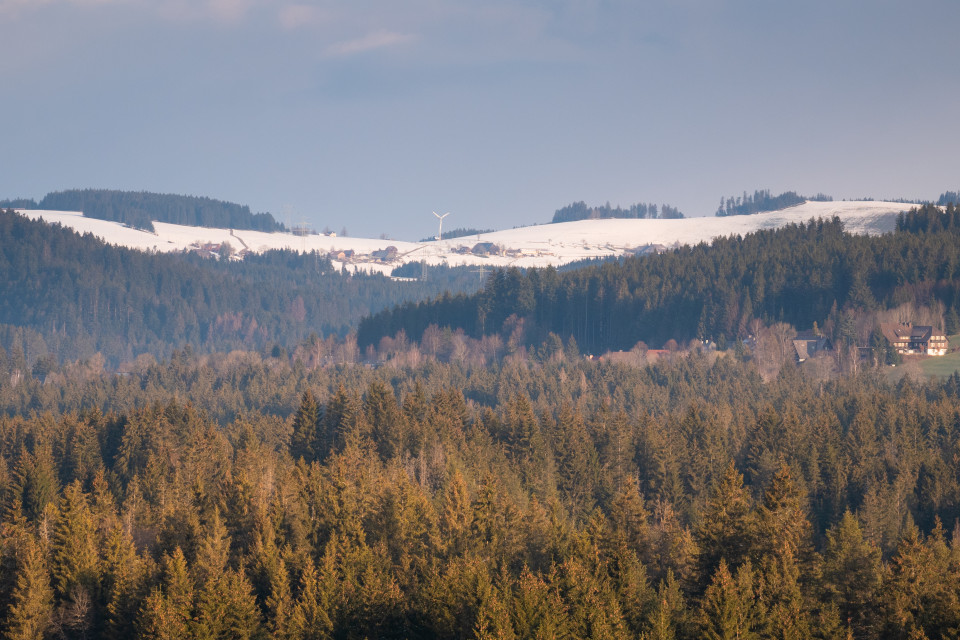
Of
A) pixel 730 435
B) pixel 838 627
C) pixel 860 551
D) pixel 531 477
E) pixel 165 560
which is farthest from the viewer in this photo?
pixel 730 435

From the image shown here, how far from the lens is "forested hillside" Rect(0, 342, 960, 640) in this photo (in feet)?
201

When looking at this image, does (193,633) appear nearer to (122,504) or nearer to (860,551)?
(860,551)

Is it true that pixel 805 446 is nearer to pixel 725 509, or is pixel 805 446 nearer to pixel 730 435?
pixel 730 435

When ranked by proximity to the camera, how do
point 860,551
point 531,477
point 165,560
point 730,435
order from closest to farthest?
point 860,551, point 165,560, point 531,477, point 730,435

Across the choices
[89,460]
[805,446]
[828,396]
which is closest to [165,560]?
[89,460]

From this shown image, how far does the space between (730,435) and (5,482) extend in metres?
73.1

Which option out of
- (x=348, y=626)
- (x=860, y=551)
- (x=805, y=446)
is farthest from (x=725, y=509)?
(x=805, y=446)

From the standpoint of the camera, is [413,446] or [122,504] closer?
[122,504]

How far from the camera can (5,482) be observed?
110m

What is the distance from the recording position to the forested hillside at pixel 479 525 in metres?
61.2

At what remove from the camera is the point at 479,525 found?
80.4m

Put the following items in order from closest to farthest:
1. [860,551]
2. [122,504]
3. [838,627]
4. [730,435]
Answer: [838,627] → [860,551] → [122,504] → [730,435]

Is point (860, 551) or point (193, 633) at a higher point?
point (860, 551)

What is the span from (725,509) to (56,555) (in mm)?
40683
